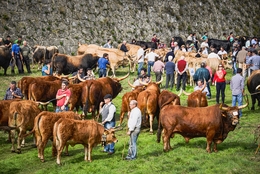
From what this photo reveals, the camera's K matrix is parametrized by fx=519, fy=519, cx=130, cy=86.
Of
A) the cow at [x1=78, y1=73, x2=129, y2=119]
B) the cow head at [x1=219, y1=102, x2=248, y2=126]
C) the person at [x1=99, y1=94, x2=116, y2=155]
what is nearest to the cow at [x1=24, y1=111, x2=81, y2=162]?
the person at [x1=99, y1=94, x2=116, y2=155]

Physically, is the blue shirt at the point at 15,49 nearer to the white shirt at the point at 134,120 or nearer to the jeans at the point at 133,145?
the jeans at the point at 133,145

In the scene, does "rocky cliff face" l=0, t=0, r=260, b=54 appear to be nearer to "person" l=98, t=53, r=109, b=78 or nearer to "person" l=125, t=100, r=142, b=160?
"person" l=98, t=53, r=109, b=78

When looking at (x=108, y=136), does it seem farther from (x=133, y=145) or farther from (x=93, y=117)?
(x=93, y=117)

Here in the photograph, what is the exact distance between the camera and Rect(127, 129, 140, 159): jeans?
14505 mm

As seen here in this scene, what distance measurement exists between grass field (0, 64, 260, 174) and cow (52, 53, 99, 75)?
422 inches

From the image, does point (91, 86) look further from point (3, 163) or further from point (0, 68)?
point (0, 68)

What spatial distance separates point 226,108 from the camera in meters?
15.7

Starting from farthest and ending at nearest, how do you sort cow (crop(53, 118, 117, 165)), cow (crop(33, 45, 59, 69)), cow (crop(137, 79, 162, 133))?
1. cow (crop(33, 45, 59, 69))
2. cow (crop(137, 79, 162, 133))
3. cow (crop(53, 118, 117, 165))

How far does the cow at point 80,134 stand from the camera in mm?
14352

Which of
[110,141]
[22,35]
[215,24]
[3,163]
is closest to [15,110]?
[3,163]

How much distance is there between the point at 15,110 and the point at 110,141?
3461 mm

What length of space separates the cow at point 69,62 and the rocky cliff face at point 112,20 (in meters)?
9.09

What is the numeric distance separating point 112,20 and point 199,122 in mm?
27034

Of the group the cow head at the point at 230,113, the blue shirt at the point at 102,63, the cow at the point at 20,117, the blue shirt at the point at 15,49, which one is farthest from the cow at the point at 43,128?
the blue shirt at the point at 15,49
